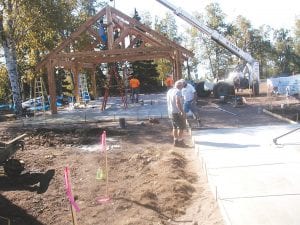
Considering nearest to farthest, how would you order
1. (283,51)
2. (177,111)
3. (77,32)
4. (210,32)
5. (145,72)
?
1. (177,111)
2. (77,32)
3. (210,32)
4. (145,72)
5. (283,51)

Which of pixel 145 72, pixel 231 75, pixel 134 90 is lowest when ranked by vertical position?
pixel 134 90

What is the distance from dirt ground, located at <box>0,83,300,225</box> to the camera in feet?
18.7

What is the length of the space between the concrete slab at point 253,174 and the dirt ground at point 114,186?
0.27 meters

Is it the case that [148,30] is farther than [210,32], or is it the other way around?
[210,32]

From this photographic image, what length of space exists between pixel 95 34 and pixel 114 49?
162 cm

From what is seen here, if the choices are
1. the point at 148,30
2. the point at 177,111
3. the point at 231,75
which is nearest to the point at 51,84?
the point at 148,30

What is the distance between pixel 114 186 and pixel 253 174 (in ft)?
8.25

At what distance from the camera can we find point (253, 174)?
6.58m

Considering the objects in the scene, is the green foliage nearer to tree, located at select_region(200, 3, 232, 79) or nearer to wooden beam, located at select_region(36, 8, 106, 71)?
wooden beam, located at select_region(36, 8, 106, 71)

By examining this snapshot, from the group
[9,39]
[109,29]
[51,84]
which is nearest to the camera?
[109,29]

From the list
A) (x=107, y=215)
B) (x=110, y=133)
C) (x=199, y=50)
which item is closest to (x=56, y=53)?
(x=110, y=133)

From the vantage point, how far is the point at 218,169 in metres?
7.00

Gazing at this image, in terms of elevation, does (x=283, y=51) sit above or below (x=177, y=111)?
above

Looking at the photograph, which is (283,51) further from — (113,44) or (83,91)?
(113,44)
